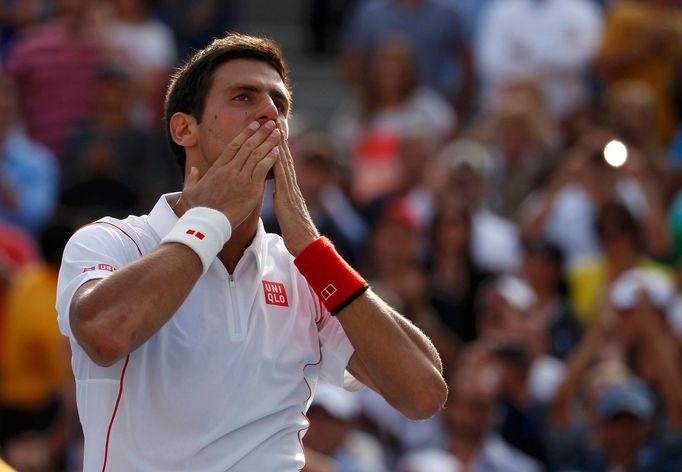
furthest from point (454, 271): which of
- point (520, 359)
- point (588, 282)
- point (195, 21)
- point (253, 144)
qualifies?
point (253, 144)

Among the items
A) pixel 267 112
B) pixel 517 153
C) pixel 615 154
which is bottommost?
pixel 517 153

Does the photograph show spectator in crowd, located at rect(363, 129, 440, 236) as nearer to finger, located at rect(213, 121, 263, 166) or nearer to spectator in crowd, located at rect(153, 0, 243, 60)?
spectator in crowd, located at rect(153, 0, 243, 60)

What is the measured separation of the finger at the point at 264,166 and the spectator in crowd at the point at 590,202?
5.86 m

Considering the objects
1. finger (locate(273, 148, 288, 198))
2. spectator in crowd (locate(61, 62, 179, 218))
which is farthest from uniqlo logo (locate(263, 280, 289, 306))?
spectator in crowd (locate(61, 62, 179, 218))

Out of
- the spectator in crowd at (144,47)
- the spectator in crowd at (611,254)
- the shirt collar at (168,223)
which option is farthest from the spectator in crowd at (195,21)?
the shirt collar at (168,223)

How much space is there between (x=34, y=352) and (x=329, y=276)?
559 cm

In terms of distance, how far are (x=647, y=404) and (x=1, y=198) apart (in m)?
4.89

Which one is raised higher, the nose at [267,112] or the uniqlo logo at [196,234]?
the nose at [267,112]

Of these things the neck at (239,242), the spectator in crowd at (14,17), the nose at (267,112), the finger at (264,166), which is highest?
the nose at (267,112)

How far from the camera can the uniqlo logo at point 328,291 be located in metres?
3.56

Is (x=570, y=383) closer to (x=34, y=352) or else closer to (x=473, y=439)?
(x=473, y=439)

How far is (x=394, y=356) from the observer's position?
11.7 ft

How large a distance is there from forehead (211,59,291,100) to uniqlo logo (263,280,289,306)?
506 millimetres

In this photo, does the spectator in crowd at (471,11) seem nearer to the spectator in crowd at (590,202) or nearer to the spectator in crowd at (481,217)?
the spectator in crowd at (481,217)
